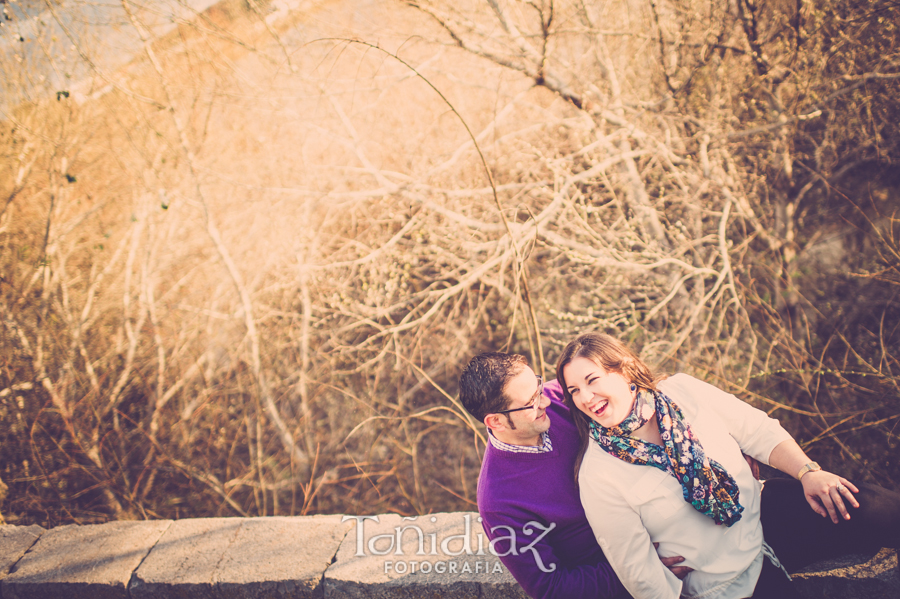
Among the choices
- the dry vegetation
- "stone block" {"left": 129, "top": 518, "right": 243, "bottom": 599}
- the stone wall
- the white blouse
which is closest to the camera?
the white blouse

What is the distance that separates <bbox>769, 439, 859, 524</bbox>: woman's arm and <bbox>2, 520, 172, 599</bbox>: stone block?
2542mm

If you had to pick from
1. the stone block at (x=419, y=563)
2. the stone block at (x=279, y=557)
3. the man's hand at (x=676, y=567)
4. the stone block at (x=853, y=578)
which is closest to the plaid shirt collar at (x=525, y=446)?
the man's hand at (x=676, y=567)

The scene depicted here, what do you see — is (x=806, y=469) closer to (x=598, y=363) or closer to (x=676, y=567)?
(x=676, y=567)

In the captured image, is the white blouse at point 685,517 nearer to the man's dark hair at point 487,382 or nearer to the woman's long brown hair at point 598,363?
the woman's long brown hair at point 598,363

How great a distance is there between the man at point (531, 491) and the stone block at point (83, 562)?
1.63 m

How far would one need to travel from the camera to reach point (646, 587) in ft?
4.18

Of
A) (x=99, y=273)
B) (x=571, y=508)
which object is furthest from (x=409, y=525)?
(x=99, y=273)

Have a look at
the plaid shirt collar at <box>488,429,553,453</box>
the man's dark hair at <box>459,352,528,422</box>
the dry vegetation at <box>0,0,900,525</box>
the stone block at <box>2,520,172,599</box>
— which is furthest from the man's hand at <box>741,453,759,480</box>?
the stone block at <box>2,520,172,599</box>

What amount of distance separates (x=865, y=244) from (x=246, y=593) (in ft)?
16.3

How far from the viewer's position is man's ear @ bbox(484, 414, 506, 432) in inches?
56.8

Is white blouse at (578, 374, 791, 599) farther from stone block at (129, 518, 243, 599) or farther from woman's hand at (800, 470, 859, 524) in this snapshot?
stone block at (129, 518, 243, 599)

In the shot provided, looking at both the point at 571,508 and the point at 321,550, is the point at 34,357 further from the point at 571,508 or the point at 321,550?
the point at 571,508

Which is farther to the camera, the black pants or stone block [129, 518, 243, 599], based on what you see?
stone block [129, 518, 243, 599]

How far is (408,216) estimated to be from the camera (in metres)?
4.27
